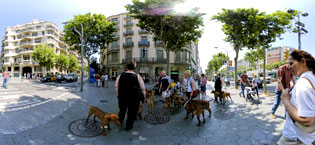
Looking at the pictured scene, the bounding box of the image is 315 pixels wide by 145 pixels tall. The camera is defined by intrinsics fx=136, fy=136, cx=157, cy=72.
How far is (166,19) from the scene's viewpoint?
11.2 metres

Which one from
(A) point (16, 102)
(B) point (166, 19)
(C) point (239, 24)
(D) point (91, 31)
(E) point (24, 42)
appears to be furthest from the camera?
(E) point (24, 42)

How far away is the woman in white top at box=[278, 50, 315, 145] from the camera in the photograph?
46.6 inches

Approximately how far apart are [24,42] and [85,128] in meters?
64.5

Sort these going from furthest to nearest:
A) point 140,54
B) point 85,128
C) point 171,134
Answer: point 140,54 < point 85,128 < point 171,134

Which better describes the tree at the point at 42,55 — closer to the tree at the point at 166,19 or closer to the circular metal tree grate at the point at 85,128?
the tree at the point at 166,19

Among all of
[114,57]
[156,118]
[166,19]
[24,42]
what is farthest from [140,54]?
[24,42]

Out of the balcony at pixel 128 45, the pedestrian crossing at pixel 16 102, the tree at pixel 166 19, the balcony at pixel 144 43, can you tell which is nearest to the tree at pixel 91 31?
the balcony at pixel 128 45

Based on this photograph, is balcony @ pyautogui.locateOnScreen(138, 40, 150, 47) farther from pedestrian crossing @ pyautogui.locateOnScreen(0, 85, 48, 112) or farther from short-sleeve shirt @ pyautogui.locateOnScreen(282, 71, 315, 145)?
short-sleeve shirt @ pyautogui.locateOnScreen(282, 71, 315, 145)

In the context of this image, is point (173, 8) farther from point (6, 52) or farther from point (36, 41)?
point (6, 52)

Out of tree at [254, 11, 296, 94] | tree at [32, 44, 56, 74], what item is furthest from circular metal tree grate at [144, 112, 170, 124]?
tree at [32, 44, 56, 74]

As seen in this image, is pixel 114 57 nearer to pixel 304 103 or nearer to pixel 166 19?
pixel 166 19

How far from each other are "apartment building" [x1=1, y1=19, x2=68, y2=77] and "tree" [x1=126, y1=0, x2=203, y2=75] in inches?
1815

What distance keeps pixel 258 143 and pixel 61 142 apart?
439cm

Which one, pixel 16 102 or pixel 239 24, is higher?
pixel 239 24
